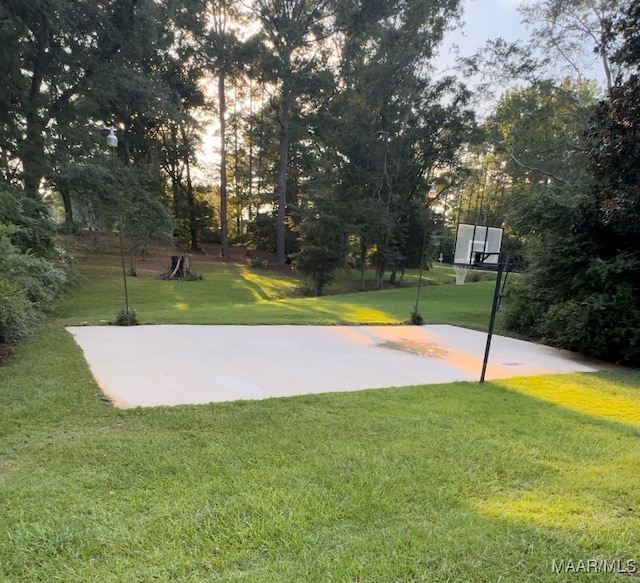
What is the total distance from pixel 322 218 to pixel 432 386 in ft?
38.3

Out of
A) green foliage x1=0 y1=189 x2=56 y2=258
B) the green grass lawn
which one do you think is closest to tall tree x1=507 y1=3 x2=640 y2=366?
the green grass lawn

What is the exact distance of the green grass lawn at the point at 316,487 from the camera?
1.52 meters

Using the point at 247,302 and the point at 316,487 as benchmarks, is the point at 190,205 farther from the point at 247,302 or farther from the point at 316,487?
the point at 316,487

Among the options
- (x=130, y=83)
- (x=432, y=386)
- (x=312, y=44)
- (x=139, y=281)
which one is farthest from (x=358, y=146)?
(x=432, y=386)

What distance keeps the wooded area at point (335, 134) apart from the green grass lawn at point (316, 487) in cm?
267

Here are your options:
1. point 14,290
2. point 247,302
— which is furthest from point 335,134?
point 14,290

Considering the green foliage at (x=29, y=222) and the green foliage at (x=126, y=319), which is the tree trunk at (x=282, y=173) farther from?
the green foliage at (x=126, y=319)

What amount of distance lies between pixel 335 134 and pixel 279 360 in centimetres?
1562

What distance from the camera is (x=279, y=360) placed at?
451 centimetres

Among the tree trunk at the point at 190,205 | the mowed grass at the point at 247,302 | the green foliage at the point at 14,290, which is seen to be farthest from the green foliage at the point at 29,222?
the tree trunk at the point at 190,205

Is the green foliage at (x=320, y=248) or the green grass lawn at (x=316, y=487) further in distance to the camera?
the green foliage at (x=320, y=248)

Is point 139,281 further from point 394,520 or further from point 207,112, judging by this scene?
point 207,112

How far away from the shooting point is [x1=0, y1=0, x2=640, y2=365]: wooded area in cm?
618

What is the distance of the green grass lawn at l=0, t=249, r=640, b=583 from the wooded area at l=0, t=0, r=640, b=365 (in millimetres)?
2666
